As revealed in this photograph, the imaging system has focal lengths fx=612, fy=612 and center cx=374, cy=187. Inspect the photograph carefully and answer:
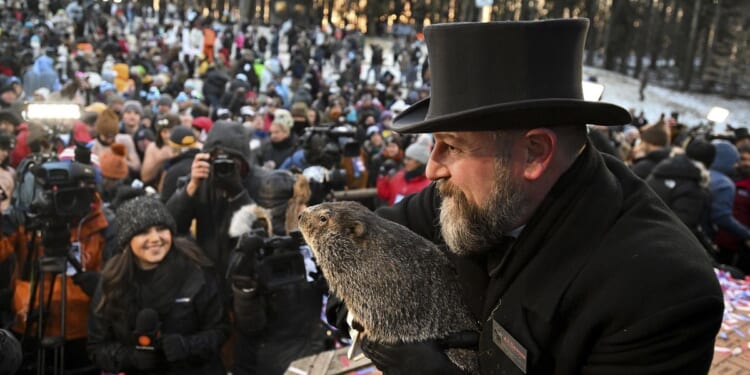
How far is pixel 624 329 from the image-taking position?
1556 mm

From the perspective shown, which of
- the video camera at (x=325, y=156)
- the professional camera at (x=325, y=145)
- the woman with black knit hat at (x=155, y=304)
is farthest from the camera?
the professional camera at (x=325, y=145)

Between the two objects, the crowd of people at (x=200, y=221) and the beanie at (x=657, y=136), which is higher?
the beanie at (x=657, y=136)

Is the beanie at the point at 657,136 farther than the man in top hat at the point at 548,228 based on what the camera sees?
Yes

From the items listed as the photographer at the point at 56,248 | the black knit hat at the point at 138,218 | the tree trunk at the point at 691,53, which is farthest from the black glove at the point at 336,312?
the tree trunk at the point at 691,53

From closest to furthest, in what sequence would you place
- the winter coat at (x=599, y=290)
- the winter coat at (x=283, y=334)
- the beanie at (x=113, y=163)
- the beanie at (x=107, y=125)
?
the winter coat at (x=599, y=290), the winter coat at (x=283, y=334), the beanie at (x=113, y=163), the beanie at (x=107, y=125)

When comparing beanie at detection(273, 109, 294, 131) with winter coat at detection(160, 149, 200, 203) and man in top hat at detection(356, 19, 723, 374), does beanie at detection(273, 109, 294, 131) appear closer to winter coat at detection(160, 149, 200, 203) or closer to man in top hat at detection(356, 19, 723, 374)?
winter coat at detection(160, 149, 200, 203)

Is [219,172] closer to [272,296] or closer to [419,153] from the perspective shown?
[272,296]

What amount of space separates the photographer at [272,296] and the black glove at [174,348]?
1.19 ft

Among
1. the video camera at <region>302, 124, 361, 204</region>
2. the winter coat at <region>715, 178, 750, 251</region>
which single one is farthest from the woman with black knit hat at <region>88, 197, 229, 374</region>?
the winter coat at <region>715, 178, 750, 251</region>

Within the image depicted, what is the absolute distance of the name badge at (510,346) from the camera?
63.6 inches

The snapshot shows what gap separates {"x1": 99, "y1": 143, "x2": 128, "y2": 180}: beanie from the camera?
625 cm

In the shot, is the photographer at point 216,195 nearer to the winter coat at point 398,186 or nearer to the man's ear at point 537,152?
the winter coat at point 398,186

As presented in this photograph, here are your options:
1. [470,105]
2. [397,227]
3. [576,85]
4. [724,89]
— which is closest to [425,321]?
[397,227]

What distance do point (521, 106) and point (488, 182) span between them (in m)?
0.25
